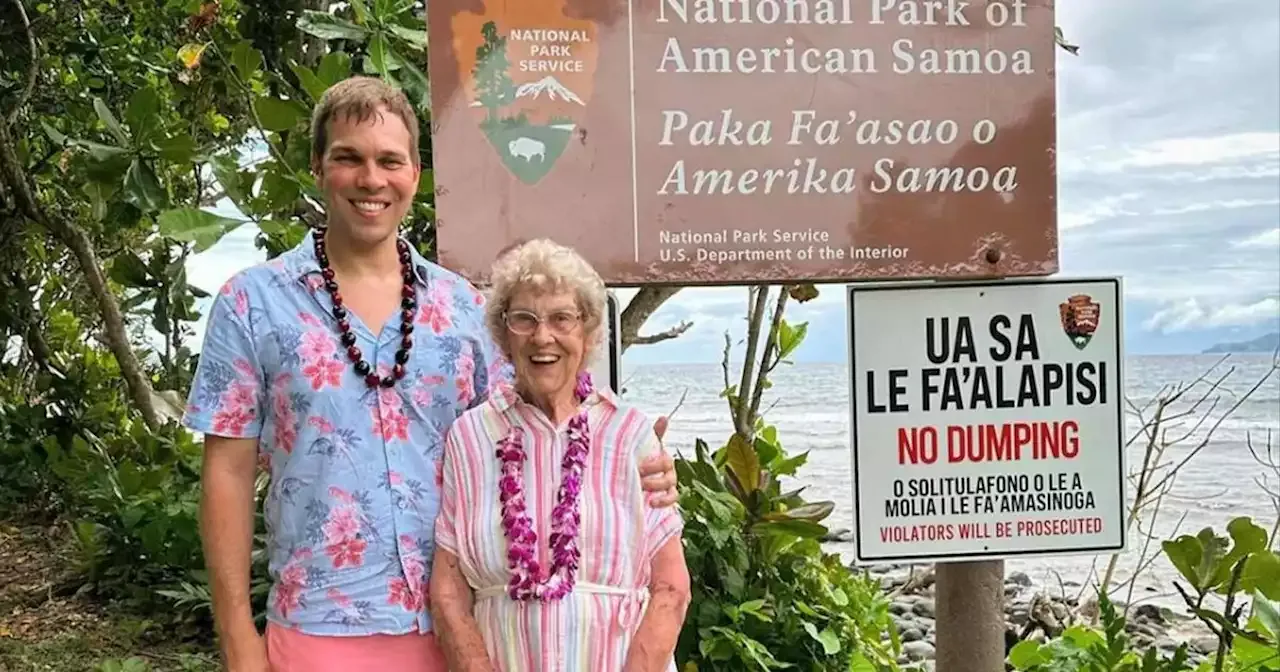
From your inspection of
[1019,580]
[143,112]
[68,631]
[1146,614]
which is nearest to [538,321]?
[143,112]

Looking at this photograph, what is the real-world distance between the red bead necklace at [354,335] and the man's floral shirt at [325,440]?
0.01 m

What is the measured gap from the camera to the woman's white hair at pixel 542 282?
1.82 metres

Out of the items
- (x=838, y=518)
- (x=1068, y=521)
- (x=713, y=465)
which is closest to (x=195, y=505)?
(x=713, y=465)

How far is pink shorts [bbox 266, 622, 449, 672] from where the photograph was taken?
1.79 metres

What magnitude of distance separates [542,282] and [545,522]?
1.25ft

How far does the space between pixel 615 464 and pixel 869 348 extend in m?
0.97

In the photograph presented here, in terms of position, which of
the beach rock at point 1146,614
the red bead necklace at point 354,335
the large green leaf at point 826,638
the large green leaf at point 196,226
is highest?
the large green leaf at point 196,226

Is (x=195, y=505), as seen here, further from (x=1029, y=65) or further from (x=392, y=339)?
(x=1029, y=65)

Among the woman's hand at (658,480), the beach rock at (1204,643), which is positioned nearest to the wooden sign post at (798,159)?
the woman's hand at (658,480)

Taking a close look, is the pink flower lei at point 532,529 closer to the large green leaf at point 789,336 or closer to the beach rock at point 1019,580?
the large green leaf at point 789,336

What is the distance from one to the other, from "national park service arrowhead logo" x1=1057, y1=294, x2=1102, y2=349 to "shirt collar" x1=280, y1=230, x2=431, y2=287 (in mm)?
1508

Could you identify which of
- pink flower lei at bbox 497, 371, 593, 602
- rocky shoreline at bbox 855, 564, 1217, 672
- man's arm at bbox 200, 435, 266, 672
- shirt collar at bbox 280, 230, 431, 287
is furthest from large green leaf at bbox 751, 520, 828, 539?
rocky shoreline at bbox 855, 564, 1217, 672

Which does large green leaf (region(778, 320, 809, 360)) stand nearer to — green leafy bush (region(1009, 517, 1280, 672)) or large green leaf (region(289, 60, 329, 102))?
green leafy bush (region(1009, 517, 1280, 672))

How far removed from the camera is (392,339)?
6.04 feet
